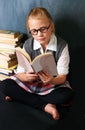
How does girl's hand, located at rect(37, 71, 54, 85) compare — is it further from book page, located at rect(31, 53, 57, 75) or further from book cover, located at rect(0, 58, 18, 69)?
book cover, located at rect(0, 58, 18, 69)

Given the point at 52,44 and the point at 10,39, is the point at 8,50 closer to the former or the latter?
the point at 10,39

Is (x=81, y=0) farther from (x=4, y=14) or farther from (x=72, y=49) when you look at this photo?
(x=4, y=14)

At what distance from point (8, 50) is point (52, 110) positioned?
477mm

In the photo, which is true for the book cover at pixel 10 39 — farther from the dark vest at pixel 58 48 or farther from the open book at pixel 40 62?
the open book at pixel 40 62

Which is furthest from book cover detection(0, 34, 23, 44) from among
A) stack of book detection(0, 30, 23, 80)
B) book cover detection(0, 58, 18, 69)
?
book cover detection(0, 58, 18, 69)

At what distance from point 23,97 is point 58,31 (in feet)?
1.29

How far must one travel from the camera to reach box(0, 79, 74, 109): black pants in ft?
4.03

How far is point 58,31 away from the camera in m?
1.39

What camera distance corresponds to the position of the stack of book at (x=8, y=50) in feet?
4.77

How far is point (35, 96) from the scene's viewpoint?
129 centimetres

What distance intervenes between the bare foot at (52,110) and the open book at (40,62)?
0.16m

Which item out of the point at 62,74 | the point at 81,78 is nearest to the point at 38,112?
the point at 62,74

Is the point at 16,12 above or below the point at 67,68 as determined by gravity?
above

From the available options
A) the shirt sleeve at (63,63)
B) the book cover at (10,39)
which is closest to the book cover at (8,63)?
the book cover at (10,39)
